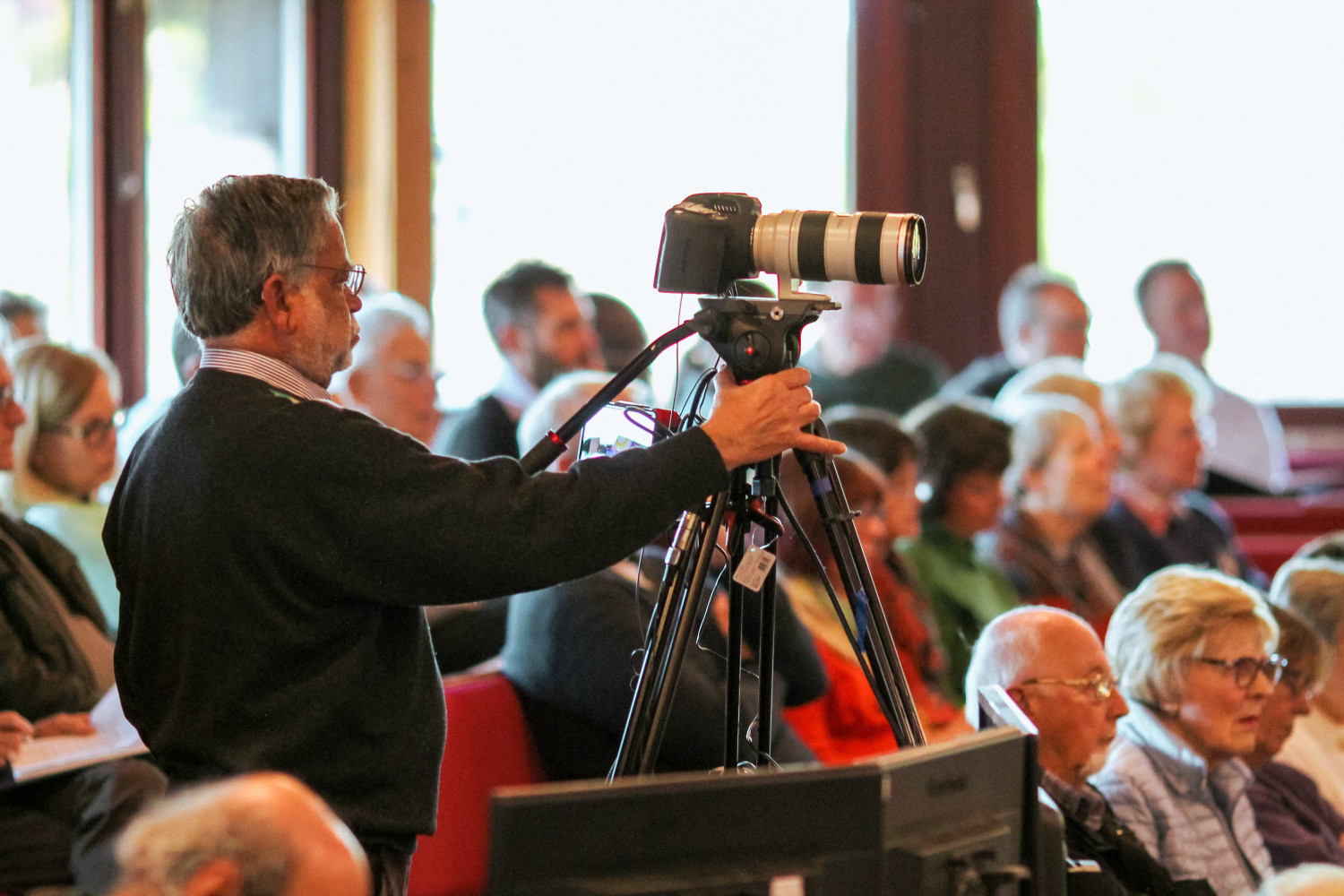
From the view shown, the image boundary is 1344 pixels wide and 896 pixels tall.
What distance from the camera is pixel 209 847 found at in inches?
38.9

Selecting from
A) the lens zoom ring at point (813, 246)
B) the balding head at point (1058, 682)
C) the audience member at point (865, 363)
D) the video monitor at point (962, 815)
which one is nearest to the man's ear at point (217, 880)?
the video monitor at point (962, 815)

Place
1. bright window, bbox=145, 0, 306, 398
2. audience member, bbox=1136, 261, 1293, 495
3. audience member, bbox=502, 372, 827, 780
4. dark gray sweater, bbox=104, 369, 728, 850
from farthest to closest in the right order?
audience member, bbox=1136, 261, 1293, 495
bright window, bbox=145, 0, 306, 398
audience member, bbox=502, 372, 827, 780
dark gray sweater, bbox=104, 369, 728, 850

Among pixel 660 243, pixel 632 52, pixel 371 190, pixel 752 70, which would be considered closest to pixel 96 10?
pixel 371 190

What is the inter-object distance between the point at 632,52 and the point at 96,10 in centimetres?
192

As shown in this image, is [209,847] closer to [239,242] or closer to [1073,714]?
[239,242]

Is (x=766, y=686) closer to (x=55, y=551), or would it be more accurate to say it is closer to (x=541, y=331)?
(x=55, y=551)

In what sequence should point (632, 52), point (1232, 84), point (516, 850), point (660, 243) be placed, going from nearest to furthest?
point (516, 850) → point (660, 243) → point (632, 52) → point (1232, 84)

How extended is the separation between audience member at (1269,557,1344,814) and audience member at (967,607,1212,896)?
87 centimetres

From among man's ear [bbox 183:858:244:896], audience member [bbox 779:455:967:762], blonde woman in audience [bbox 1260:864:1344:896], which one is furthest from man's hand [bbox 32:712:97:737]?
blonde woman in audience [bbox 1260:864:1344:896]

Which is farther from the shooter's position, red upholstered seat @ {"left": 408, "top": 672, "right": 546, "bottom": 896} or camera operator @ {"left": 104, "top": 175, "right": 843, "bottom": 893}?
red upholstered seat @ {"left": 408, "top": 672, "right": 546, "bottom": 896}

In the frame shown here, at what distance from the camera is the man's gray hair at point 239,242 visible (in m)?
1.54

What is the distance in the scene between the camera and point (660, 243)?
1704 millimetres

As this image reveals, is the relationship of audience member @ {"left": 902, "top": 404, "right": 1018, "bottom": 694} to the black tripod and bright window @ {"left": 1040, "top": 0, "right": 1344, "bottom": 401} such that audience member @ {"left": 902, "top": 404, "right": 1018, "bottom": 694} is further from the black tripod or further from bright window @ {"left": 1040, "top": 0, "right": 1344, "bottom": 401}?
bright window @ {"left": 1040, "top": 0, "right": 1344, "bottom": 401}

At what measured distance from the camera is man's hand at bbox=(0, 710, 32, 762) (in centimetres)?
212
